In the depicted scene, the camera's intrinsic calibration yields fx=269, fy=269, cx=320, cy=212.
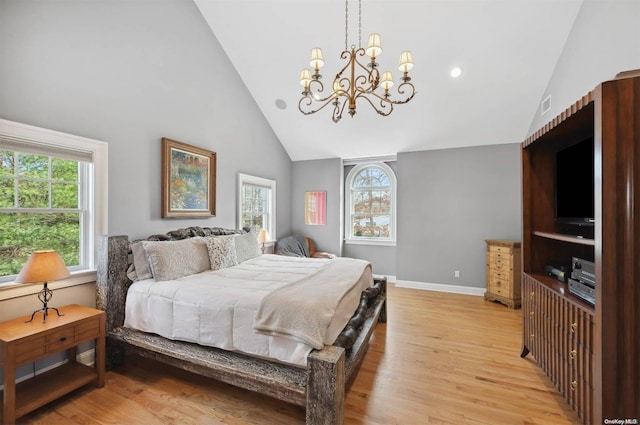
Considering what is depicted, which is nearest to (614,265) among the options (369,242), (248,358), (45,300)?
(248,358)

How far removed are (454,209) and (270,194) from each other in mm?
3393

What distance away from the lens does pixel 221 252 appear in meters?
3.00

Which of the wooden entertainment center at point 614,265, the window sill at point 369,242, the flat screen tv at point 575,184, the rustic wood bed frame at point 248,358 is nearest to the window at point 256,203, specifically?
the rustic wood bed frame at point 248,358

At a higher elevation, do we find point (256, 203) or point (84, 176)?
point (84, 176)

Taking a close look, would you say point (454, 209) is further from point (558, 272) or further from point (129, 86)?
point (129, 86)

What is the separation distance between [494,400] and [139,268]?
313 centimetres

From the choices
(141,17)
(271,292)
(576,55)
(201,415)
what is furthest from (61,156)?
(576,55)

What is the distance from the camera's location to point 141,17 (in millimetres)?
2857

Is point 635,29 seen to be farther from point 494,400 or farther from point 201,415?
point 201,415

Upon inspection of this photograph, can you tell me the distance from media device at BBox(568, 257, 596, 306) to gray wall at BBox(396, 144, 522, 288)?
2.87 meters

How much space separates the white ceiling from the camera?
3.11 m

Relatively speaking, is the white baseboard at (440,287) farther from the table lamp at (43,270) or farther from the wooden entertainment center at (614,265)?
the table lamp at (43,270)

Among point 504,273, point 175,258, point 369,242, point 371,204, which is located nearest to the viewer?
point 175,258

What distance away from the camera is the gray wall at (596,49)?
2.40 m
